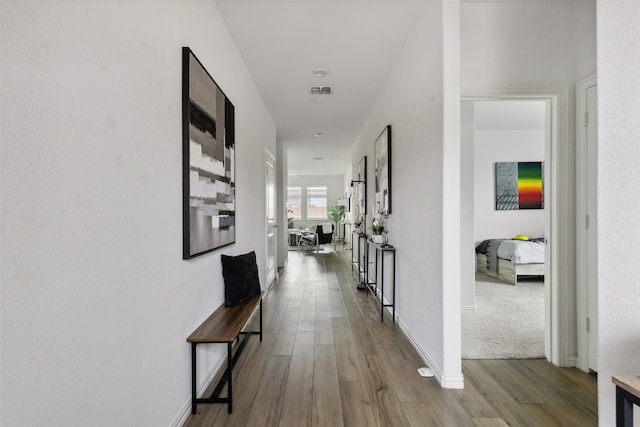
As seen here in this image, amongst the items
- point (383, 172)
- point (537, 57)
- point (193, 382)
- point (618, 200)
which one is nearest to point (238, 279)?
point (193, 382)

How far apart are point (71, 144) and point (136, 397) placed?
3.26 ft

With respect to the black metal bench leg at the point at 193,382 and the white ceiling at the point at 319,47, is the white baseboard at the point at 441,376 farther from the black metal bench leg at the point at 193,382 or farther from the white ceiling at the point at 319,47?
the white ceiling at the point at 319,47

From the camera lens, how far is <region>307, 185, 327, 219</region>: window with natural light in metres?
12.1

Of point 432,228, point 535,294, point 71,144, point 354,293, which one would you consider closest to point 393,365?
point 432,228

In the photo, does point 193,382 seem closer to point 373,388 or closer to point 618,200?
point 373,388

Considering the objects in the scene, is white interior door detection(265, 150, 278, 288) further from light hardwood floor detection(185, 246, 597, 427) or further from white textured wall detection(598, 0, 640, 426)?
white textured wall detection(598, 0, 640, 426)

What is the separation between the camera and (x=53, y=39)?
0.86 meters

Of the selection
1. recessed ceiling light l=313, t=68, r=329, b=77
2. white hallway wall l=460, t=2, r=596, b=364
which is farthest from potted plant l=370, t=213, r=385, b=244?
recessed ceiling light l=313, t=68, r=329, b=77

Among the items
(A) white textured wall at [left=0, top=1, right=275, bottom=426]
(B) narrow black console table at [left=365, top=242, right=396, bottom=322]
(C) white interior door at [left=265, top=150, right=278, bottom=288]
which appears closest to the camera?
(A) white textured wall at [left=0, top=1, right=275, bottom=426]

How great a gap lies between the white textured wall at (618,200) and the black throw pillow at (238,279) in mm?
2076

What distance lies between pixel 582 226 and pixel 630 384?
68.0 inches

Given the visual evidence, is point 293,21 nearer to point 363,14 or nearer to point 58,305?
point 363,14

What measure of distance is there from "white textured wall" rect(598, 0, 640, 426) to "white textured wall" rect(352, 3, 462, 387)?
3.02 ft

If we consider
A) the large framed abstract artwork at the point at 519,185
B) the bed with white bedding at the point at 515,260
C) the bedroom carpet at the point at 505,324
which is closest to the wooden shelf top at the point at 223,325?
the bedroom carpet at the point at 505,324
